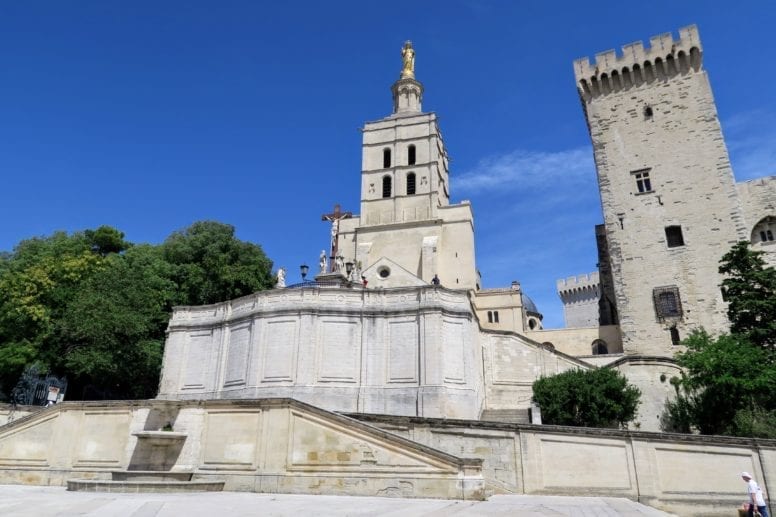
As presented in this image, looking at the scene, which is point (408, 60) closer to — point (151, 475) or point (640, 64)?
point (640, 64)

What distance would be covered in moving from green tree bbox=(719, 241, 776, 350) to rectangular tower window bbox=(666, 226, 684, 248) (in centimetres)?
735

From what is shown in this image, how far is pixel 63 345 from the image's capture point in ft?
102

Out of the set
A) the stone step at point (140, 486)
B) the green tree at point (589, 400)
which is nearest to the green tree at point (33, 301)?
the stone step at point (140, 486)

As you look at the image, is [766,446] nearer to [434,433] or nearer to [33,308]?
[434,433]

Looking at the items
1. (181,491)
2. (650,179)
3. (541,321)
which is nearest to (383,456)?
(181,491)

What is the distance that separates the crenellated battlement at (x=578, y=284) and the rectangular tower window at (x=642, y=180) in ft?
105

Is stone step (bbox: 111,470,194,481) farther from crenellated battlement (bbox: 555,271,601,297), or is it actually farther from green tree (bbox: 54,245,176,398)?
crenellated battlement (bbox: 555,271,601,297)

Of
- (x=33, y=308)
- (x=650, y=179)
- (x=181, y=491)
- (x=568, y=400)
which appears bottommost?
(x=181, y=491)

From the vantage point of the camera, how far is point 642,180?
36.8 m

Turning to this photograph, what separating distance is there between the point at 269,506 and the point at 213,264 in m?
29.4

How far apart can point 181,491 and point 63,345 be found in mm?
24378

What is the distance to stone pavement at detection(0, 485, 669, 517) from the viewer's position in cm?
854

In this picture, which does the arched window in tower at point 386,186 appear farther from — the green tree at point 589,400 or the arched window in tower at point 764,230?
the green tree at point 589,400

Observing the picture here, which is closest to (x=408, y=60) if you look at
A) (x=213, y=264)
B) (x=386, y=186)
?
(x=386, y=186)
